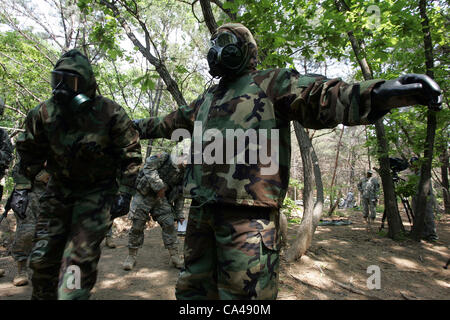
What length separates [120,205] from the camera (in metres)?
2.32

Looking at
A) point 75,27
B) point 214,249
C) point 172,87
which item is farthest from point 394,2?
point 75,27

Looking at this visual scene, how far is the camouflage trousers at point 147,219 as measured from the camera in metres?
4.51

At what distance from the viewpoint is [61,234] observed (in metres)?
2.21

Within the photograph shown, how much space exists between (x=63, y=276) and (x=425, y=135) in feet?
26.0

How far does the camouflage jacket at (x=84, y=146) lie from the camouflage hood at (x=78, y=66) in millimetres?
112

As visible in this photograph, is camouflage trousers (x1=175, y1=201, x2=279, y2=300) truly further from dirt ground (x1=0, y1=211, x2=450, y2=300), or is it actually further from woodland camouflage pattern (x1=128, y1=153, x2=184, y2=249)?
woodland camouflage pattern (x1=128, y1=153, x2=184, y2=249)

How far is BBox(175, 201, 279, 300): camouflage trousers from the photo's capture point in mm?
1520

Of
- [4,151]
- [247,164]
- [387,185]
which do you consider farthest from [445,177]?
[4,151]

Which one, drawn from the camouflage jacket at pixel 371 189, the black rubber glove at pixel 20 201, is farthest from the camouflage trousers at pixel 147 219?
the camouflage jacket at pixel 371 189

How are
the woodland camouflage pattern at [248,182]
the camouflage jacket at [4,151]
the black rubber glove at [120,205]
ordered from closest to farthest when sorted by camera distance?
the woodland camouflage pattern at [248,182] → the black rubber glove at [120,205] → the camouflage jacket at [4,151]

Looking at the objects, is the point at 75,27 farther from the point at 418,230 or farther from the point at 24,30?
the point at 418,230

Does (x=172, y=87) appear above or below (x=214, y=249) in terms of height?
above

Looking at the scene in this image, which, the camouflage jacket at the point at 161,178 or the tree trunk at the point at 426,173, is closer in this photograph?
the camouflage jacket at the point at 161,178

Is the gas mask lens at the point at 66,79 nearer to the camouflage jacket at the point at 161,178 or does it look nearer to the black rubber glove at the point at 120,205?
the black rubber glove at the point at 120,205
